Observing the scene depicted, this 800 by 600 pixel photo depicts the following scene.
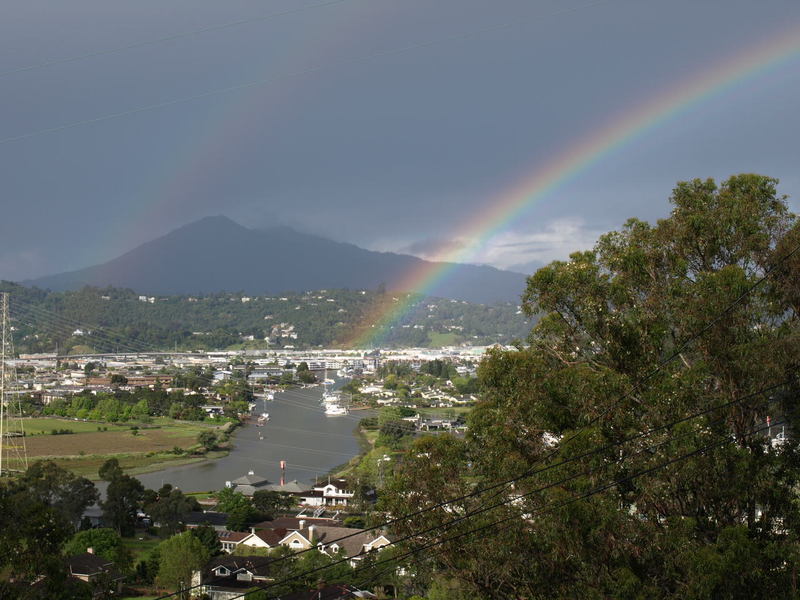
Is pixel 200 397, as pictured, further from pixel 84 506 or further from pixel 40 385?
pixel 84 506

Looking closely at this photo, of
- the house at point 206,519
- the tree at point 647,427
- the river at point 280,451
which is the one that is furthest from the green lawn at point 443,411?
the tree at point 647,427

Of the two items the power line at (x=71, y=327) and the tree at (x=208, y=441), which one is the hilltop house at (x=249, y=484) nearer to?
the tree at (x=208, y=441)

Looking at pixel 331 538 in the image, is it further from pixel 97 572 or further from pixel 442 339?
pixel 442 339

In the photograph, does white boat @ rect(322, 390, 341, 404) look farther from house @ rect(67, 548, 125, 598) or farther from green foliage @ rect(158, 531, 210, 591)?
green foliage @ rect(158, 531, 210, 591)

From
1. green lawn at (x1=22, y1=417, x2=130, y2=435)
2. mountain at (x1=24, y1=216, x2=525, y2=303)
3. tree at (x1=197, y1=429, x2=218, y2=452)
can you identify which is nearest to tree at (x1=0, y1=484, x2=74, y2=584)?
tree at (x1=197, y1=429, x2=218, y2=452)

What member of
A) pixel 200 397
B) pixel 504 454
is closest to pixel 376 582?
pixel 504 454

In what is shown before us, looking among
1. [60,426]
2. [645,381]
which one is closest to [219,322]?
[60,426]
